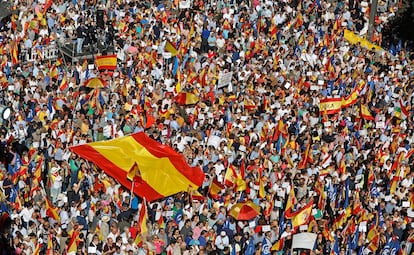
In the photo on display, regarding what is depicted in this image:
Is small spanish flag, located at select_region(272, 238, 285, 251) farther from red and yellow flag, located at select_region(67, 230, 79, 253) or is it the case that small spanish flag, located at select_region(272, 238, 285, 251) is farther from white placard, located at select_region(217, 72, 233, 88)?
white placard, located at select_region(217, 72, 233, 88)

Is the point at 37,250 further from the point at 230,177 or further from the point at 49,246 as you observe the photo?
the point at 230,177

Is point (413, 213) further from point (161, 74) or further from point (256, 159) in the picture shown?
point (161, 74)

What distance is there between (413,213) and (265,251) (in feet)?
12.5

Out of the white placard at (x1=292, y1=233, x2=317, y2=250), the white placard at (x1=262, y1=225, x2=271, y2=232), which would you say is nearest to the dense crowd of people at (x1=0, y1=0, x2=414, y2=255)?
the white placard at (x1=262, y1=225, x2=271, y2=232)

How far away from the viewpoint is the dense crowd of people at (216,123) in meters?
25.0

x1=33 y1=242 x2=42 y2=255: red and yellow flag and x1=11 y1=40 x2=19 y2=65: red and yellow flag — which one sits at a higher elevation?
x1=11 y1=40 x2=19 y2=65: red and yellow flag

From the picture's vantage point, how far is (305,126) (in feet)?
103

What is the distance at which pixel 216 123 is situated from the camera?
31234mm

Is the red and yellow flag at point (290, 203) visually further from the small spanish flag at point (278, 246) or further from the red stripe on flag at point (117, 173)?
the red stripe on flag at point (117, 173)

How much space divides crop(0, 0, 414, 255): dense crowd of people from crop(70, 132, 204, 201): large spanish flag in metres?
0.28

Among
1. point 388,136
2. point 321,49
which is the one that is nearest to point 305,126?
point 388,136

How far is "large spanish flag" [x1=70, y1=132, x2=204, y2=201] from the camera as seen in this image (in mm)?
27375

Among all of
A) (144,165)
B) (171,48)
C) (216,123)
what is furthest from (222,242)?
(171,48)

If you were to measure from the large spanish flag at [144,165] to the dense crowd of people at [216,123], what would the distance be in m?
0.28
